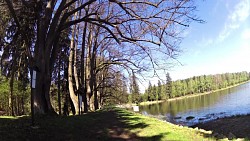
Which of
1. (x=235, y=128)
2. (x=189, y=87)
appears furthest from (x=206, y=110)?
(x=189, y=87)

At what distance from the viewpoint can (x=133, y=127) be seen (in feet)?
34.4

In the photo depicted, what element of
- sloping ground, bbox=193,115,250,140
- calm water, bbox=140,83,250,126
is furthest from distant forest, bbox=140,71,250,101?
sloping ground, bbox=193,115,250,140

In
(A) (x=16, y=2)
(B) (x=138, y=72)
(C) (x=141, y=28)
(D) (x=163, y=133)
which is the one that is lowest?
(D) (x=163, y=133)

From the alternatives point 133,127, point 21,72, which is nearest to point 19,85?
point 21,72

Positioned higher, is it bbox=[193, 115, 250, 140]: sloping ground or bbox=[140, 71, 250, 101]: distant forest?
bbox=[140, 71, 250, 101]: distant forest

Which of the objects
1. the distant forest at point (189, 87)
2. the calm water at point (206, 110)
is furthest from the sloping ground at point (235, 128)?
the distant forest at point (189, 87)

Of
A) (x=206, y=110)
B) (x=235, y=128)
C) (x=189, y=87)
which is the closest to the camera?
(x=235, y=128)

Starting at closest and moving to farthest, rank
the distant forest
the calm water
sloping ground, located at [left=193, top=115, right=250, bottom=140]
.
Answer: sloping ground, located at [left=193, top=115, right=250, bottom=140]
the calm water
the distant forest

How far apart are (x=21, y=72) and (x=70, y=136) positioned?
2327cm

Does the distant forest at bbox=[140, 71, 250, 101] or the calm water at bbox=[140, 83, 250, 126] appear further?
the distant forest at bbox=[140, 71, 250, 101]

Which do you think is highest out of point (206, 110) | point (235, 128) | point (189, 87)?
point (189, 87)

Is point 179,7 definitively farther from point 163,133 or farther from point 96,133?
point 96,133

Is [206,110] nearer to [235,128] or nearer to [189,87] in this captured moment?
[235,128]

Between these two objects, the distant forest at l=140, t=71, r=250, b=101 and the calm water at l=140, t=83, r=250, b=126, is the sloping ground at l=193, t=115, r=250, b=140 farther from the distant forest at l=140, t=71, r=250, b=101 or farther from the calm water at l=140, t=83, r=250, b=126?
the distant forest at l=140, t=71, r=250, b=101
